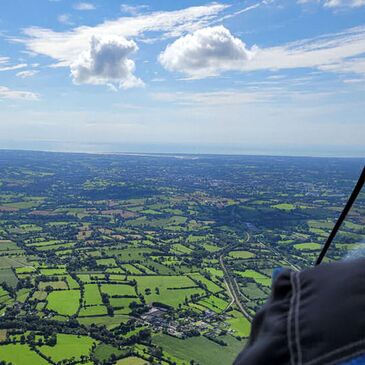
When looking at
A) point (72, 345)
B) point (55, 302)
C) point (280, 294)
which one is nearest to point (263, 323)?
point (280, 294)

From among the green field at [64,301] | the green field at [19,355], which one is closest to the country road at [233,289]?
the green field at [64,301]

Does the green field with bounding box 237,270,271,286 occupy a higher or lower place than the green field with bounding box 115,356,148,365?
higher

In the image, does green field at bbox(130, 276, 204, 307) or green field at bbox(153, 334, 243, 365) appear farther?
green field at bbox(130, 276, 204, 307)

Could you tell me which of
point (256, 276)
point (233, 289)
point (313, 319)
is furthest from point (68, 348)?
point (313, 319)

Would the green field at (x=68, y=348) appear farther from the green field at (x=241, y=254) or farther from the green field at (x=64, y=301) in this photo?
the green field at (x=241, y=254)

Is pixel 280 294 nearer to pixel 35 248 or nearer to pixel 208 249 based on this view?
pixel 208 249

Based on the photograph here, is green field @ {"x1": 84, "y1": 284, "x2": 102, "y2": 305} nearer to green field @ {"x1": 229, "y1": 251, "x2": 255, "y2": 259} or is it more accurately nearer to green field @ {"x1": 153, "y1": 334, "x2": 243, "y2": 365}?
green field @ {"x1": 153, "y1": 334, "x2": 243, "y2": 365}

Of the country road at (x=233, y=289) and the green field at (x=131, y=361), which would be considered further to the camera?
the country road at (x=233, y=289)

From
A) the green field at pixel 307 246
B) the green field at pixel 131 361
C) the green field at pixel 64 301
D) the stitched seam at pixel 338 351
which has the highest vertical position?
the stitched seam at pixel 338 351

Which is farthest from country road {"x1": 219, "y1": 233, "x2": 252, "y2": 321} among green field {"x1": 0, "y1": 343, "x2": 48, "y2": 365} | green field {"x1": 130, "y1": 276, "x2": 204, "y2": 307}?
green field {"x1": 0, "y1": 343, "x2": 48, "y2": 365}

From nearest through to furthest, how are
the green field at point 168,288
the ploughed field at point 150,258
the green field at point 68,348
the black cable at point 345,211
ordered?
the black cable at point 345,211 < the green field at point 68,348 < the ploughed field at point 150,258 < the green field at point 168,288
